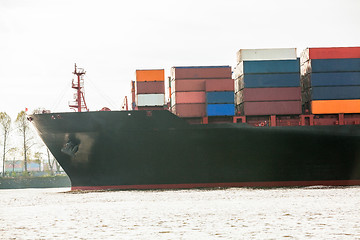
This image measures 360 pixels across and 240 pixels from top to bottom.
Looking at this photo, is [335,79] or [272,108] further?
[335,79]

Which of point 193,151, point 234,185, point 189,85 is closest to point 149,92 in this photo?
point 189,85

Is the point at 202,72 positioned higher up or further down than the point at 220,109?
higher up

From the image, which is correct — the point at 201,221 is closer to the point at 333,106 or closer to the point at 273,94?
the point at 273,94

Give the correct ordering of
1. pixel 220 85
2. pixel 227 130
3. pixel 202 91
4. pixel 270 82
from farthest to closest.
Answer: pixel 270 82
pixel 202 91
pixel 220 85
pixel 227 130

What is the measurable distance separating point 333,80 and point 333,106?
207 centimetres

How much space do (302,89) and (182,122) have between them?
38.1 ft

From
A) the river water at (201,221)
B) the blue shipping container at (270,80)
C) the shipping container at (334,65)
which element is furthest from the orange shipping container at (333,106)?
the river water at (201,221)

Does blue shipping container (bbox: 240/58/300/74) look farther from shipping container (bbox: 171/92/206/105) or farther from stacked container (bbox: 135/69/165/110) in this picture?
stacked container (bbox: 135/69/165/110)

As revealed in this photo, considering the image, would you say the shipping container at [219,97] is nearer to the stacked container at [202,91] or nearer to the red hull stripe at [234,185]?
the stacked container at [202,91]

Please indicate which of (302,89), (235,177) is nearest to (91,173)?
(235,177)

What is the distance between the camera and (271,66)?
4175cm

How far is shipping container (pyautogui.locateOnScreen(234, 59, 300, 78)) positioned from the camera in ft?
137

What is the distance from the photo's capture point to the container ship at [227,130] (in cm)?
3928

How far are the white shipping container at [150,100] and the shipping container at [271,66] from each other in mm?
6821
